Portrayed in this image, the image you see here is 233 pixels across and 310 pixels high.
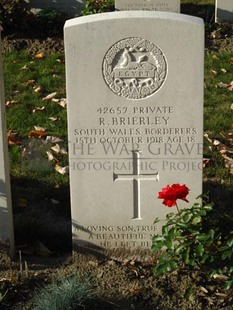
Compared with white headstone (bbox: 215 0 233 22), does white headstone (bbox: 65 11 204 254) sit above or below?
below

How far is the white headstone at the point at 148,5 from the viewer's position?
31.3ft

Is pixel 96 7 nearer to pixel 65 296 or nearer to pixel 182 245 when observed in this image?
pixel 182 245

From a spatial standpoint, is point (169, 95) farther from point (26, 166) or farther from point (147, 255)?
point (26, 166)

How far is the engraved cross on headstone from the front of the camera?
4.67 metres

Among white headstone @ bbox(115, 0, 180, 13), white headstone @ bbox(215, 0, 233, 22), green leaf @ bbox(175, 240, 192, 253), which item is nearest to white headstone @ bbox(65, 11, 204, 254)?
green leaf @ bbox(175, 240, 192, 253)

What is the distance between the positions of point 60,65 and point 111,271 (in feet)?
14.7

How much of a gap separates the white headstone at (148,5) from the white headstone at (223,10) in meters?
0.78

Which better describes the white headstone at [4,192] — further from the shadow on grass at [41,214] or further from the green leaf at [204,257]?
the green leaf at [204,257]

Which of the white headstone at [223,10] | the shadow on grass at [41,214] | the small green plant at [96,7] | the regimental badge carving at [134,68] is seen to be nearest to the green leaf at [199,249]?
the regimental badge carving at [134,68]

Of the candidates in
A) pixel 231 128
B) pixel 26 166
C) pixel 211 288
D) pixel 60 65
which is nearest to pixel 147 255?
pixel 211 288

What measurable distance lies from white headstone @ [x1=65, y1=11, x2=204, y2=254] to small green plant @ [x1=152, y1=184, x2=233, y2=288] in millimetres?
404

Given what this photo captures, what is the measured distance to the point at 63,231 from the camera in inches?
204

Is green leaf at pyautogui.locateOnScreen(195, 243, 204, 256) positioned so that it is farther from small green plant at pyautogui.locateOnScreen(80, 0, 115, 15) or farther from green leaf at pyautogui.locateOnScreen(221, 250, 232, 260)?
small green plant at pyautogui.locateOnScreen(80, 0, 115, 15)

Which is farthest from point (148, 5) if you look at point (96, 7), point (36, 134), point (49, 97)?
point (36, 134)
